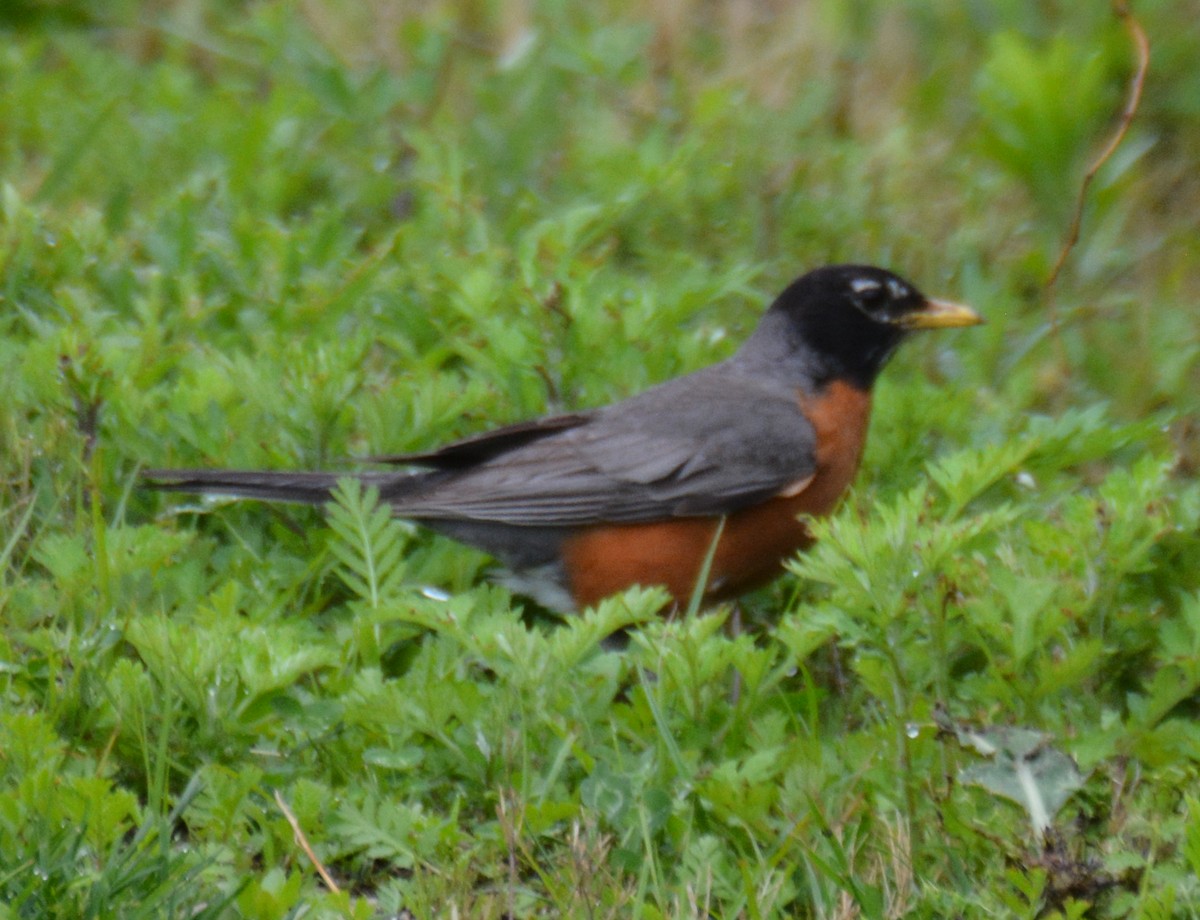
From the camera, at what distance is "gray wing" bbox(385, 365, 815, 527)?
4312 mm

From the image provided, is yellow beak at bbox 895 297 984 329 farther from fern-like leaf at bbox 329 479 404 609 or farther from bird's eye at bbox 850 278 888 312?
fern-like leaf at bbox 329 479 404 609

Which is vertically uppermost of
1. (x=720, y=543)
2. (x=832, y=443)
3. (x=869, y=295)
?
(x=869, y=295)

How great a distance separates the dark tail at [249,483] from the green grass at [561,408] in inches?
4.1

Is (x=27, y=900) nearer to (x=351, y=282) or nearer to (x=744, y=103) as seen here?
(x=351, y=282)

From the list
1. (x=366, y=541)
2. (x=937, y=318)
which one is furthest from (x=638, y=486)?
(x=937, y=318)

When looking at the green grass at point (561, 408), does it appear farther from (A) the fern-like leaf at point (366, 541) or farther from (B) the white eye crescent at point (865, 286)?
(B) the white eye crescent at point (865, 286)

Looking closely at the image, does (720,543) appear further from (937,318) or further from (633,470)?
(937,318)

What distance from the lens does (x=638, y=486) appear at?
4379mm

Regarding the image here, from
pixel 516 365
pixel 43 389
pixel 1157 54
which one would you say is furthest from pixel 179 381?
pixel 1157 54

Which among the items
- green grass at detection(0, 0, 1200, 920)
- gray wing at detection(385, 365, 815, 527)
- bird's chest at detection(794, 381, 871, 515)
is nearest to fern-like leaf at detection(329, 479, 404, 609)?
green grass at detection(0, 0, 1200, 920)

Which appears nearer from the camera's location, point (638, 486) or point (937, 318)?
point (638, 486)

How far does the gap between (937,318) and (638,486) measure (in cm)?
117

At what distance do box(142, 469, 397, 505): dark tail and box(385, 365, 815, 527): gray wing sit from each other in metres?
0.25

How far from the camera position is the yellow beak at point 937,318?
4934mm
